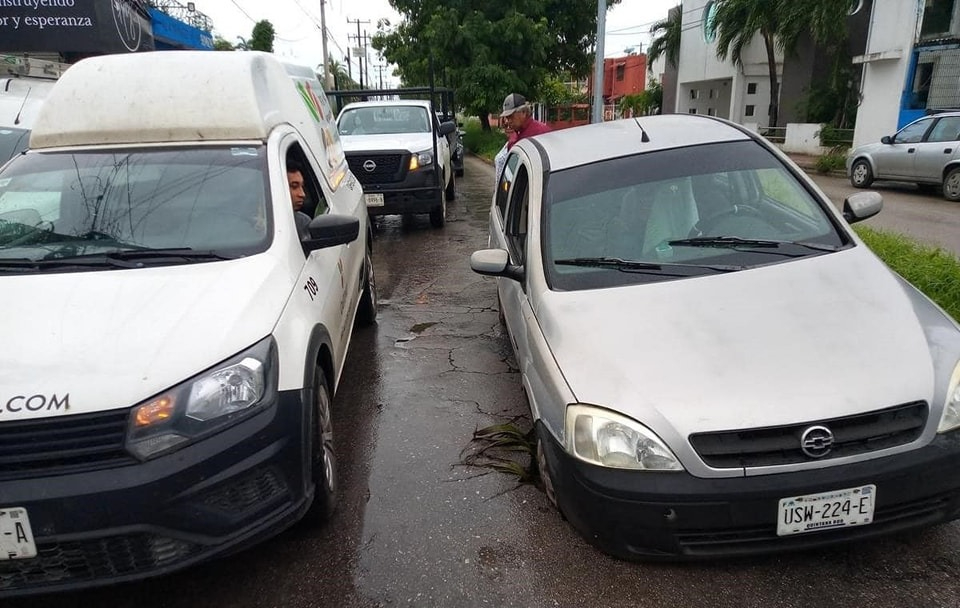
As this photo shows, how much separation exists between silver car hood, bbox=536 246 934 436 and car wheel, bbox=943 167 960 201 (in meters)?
10.7

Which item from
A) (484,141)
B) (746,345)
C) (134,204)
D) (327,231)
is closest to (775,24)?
(484,141)

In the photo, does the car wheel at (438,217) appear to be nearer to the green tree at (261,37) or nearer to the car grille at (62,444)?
the car grille at (62,444)

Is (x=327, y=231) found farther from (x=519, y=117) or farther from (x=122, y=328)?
(x=519, y=117)

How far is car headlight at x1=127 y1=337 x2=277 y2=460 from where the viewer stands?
2189 millimetres

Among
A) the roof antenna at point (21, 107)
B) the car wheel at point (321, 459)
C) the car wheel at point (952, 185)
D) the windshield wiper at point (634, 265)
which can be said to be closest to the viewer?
the car wheel at point (321, 459)

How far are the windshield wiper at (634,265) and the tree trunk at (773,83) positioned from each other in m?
24.6

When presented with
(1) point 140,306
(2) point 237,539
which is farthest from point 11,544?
(1) point 140,306

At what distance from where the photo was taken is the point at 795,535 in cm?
228

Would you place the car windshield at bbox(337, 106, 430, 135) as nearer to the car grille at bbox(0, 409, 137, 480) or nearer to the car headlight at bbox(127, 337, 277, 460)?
the car headlight at bbox(127, 337, 277, 460)

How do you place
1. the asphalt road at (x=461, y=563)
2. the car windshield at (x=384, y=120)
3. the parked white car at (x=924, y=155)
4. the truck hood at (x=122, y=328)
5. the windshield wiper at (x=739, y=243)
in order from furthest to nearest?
the parked white car at (x=924, y=155) → the car windshield at (x=384, y=120) → the windshield wiper at (x=739, y=243) → the asphalt road at (x=461, y=563) → the truck hood at (x=122, y=328)

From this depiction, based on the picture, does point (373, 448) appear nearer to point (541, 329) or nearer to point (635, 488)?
point (541, 329)

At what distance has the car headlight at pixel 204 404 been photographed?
7.18 feet

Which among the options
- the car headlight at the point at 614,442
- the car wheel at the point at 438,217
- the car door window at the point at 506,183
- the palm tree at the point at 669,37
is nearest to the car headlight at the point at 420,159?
the car wheel at the point at 438,217

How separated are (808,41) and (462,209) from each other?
65.2 ft
